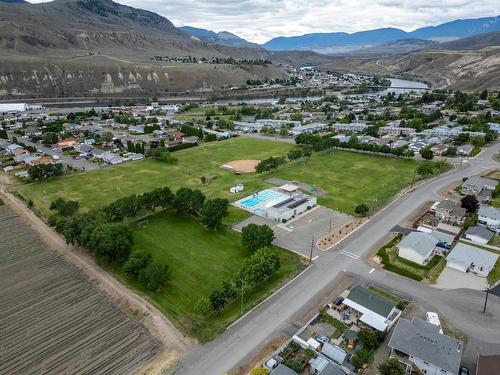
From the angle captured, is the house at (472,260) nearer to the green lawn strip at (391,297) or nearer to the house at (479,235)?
the house at (479,235)

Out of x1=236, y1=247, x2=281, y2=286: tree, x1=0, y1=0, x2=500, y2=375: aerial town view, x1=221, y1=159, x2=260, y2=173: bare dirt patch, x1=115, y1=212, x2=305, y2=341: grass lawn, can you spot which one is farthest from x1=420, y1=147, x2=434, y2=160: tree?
x1=236, y1=247, x2=281, y2=286: tree

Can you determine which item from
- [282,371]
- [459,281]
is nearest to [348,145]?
[459,281]

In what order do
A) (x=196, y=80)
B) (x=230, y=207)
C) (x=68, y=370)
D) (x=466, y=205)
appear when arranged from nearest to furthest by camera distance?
1. (x=68, y=370)
2. (x=466, y=205)
3. (x=230, y=207)
4. (x=196, y=80)

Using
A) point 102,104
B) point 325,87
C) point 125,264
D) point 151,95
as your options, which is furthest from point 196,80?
point 125,264

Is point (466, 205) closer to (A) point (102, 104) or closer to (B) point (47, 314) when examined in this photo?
(B) point (47, 314)

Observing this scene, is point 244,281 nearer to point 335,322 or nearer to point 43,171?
point 335,322
